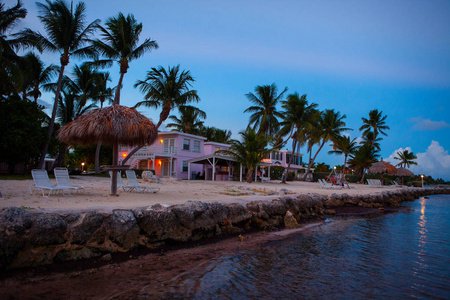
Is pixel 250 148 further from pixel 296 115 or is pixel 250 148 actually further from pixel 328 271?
pixel 328 271

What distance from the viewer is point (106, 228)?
17.2 ft

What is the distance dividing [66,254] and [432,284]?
598cm

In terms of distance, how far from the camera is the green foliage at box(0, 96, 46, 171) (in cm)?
1802

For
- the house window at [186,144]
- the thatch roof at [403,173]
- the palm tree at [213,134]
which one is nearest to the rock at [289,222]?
the house window at [186,144]

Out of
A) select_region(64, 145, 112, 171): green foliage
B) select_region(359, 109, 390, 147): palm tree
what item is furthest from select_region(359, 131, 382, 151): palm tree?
select_region(64, 145, 112, 171): green foliage

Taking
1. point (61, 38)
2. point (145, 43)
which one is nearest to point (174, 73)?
point (145, 43)

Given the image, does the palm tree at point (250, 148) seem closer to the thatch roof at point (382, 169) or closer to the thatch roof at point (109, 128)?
the thatch roof at point (109, 128)

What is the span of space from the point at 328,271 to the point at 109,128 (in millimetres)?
7596

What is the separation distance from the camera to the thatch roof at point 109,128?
955cm

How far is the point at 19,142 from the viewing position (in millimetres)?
18047

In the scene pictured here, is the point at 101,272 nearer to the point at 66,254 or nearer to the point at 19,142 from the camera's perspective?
the point at 66,254

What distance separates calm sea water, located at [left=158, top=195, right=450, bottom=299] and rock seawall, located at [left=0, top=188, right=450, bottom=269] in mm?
1215

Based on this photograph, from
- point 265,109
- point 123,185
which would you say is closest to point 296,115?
point 265,109

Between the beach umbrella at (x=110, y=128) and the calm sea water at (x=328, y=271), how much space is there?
19.1 ft
